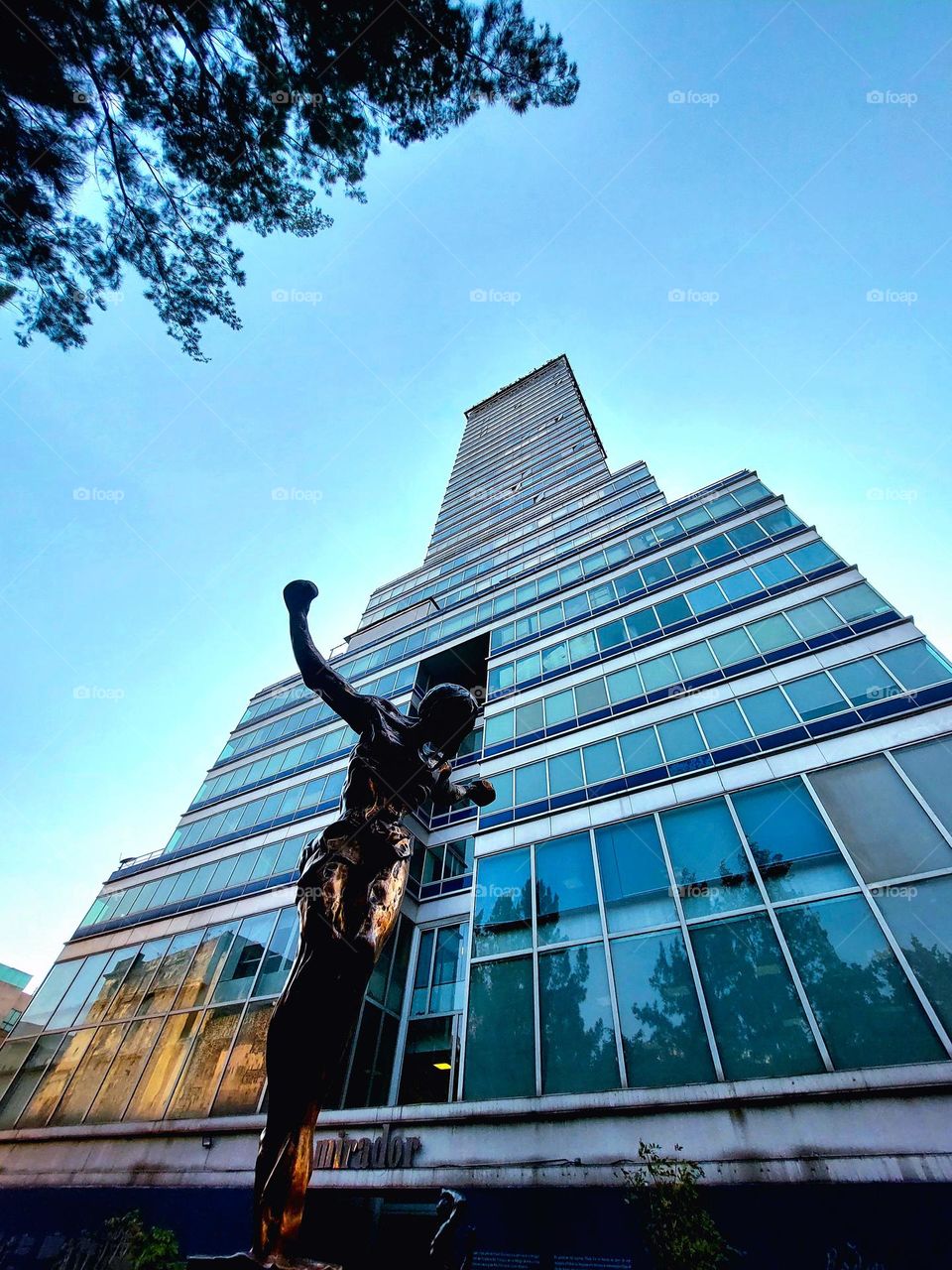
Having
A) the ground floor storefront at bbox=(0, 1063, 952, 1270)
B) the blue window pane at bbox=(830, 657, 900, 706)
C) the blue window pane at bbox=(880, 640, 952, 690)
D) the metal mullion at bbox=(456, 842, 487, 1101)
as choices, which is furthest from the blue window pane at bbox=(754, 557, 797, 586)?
the ground floor storefront at bbox=(0, 1063, 952, 1270)

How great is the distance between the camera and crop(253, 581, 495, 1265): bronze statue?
314 cm

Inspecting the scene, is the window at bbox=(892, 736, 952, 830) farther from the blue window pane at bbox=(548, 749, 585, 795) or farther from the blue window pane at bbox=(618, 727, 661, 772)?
the blue window pane at bbox=(548, 749, 585, 795)

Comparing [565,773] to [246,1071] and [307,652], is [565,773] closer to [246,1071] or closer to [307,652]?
[246,1071]

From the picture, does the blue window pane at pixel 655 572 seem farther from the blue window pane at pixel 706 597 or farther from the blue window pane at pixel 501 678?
the blue window pane at pixel 501 678

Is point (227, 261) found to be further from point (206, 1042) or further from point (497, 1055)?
point (206, 1042)

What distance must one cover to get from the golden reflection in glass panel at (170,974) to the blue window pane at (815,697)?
1703 cm

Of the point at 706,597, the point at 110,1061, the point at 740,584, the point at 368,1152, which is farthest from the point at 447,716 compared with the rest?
the point at 110,1061

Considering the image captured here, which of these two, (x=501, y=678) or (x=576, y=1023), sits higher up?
(x=501, y=678)

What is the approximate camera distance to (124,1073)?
46.0ft

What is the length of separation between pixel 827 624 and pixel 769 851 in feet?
20.7

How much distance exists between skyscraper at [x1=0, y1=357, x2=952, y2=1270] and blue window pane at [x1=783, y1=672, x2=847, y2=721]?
6 centimetres

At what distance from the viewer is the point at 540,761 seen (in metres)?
15.9

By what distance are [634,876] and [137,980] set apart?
14.5 meters

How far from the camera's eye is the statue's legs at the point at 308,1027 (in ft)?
9.98
